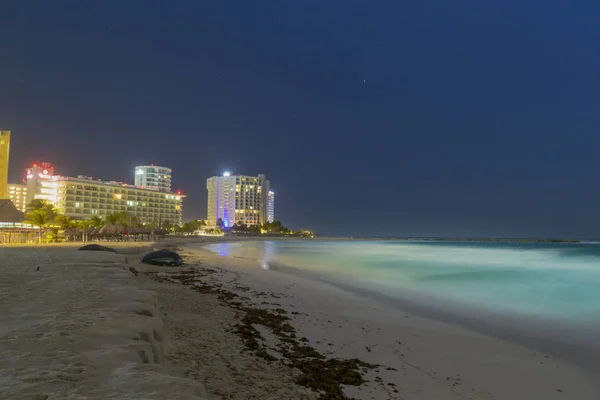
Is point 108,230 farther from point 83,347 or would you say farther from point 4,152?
point 83,347

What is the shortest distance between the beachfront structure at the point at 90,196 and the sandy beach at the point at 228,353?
355 feet

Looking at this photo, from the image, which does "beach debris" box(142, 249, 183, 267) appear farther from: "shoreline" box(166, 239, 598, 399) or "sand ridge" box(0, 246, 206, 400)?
"sand ridge" box(0, 246, 206, 400)

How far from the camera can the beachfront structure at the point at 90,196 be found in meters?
110

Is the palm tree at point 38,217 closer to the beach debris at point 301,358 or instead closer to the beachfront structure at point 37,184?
the beach debris at point 301,358

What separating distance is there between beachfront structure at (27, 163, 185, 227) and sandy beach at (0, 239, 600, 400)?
355 ft

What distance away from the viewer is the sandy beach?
354cm

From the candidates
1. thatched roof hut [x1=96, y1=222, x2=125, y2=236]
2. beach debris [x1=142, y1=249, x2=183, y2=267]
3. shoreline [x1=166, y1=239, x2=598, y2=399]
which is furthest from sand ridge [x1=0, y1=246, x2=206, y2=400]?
thatched roof hut [x1=96, y1=222, x2=125, y2=236]

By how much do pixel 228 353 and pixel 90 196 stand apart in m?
132

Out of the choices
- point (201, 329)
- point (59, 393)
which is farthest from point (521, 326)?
point (59, 393)

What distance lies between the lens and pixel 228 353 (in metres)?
6.06

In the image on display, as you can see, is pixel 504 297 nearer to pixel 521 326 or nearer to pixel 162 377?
pixel 521 326

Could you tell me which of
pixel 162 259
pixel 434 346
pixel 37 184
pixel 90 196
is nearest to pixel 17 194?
pixel 37 184

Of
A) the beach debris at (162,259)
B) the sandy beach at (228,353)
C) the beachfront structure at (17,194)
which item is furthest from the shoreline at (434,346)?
the beachfront structure at (17,194)

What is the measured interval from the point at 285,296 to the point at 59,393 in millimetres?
10783
